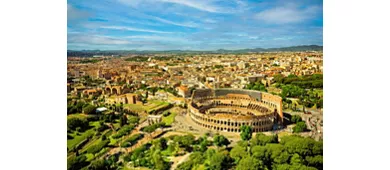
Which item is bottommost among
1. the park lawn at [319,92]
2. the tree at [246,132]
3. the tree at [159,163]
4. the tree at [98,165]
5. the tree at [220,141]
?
the tree at [98,165]

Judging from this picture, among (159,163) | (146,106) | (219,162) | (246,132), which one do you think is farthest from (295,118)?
(146,106)

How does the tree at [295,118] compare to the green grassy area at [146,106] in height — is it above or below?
below

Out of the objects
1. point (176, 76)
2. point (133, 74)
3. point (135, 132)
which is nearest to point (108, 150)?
point (135, 132)

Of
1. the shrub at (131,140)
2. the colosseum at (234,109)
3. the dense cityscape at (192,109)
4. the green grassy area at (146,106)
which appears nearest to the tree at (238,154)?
the dense cityscape at (192,109)

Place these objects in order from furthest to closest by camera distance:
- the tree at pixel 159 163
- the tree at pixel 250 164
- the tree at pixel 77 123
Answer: the tree at pixel 77 123 < the tree at pixel 159 163 < the tree at pixel 250 164

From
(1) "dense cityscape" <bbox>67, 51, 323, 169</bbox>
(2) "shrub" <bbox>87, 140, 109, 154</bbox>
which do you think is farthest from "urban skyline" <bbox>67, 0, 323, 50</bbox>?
(2) "shrub" <bbox>87, 140, 109, 154</bbox>

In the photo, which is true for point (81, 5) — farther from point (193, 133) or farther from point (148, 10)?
point (193, 133)

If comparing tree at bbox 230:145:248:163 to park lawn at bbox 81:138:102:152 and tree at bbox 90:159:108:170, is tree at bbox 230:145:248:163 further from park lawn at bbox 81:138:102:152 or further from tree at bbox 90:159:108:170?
park lawn at bbox 81:138:102:152

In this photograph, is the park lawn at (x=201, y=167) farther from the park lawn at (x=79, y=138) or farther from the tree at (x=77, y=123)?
the tree at (x=77, y=123)
